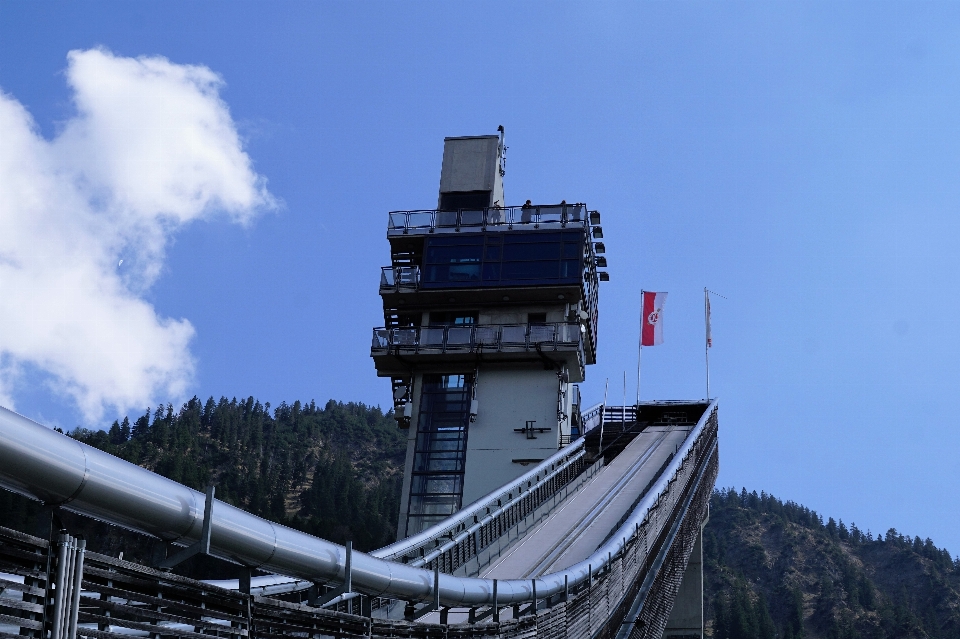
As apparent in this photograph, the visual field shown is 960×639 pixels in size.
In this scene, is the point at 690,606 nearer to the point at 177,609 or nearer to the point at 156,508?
the point at 177,609

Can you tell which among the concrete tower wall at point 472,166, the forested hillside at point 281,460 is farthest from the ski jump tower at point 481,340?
the forested hillside at point 281,460

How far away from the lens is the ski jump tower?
132ft

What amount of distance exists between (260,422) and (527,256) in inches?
3307

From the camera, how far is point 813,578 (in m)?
115

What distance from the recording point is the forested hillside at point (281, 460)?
70.4 m

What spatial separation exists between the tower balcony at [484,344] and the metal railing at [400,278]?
1813 millimetres

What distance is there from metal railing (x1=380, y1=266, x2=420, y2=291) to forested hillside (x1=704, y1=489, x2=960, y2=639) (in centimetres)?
6030

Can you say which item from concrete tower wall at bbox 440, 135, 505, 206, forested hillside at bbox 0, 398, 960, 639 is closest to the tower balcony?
concrete tower wall at bbox 440, 135, 505, 206

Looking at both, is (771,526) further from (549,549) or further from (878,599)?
(549,549)

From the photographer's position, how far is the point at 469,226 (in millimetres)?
44531

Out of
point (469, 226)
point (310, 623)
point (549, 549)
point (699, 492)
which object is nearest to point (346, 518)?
point (469, 226)

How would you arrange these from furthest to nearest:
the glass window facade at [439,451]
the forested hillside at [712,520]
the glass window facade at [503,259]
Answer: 1. the forested hillside at [712,520]
2. the glass window facade at [503,259]
3. the glass window facade at [439,451]

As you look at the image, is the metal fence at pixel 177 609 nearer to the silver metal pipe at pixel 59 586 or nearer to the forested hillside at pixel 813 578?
the silver metal pipe at pixel 59 586

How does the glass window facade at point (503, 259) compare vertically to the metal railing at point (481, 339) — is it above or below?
above
